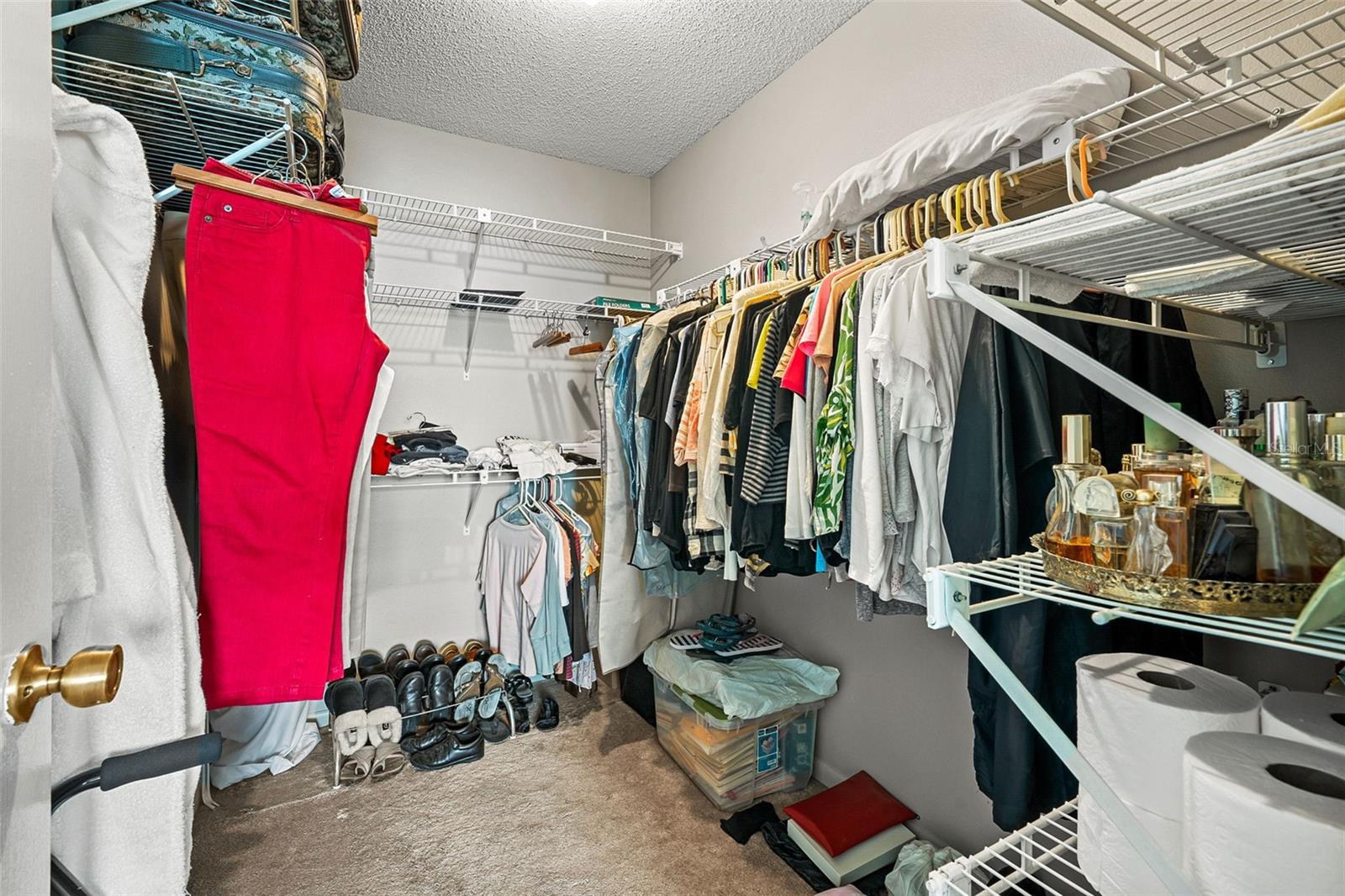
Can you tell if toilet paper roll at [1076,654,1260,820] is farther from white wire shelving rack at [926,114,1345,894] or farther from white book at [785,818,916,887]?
white book at [785,818,916,887]

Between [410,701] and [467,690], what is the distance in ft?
0.73

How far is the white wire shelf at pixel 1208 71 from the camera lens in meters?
0.89

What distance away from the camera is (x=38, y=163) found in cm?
51

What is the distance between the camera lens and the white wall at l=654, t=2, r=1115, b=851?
1648 mm

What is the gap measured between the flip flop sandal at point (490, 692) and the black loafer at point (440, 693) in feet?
0.39

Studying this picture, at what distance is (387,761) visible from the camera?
7.53 ft

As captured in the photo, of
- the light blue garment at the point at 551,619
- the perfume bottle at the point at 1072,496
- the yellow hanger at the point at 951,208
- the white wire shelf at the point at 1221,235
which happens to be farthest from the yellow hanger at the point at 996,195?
the light blue garment at the point at 551,619

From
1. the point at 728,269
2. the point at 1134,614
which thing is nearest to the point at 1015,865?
the point at 1134,614

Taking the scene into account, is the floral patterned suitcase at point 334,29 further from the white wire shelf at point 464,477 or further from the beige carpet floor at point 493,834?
the beige carpet floor at point 493,834

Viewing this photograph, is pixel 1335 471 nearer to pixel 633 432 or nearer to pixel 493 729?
pixel 633 432

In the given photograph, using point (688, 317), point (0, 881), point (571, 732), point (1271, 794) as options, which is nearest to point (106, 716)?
point (0, 881)

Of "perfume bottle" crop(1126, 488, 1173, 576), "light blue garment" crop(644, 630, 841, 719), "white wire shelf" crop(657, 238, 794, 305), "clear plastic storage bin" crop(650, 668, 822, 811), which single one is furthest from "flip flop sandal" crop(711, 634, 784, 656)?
"perfume bottle" crop(1126, 488, 1173, 576)

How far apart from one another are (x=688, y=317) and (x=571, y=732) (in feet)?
5.68

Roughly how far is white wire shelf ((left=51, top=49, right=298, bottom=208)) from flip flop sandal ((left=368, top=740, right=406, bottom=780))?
6.16 ft
